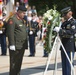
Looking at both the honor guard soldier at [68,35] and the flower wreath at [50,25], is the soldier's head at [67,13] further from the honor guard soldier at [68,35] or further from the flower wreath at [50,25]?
the flower wreath at [50,25]

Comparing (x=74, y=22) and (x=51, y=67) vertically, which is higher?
(x=74, y=22)

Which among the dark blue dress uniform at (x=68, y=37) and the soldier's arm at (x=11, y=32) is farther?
the soldier's arm at (x=11, y=32)

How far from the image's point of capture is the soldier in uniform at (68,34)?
27.8ft

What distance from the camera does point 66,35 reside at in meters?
8.50

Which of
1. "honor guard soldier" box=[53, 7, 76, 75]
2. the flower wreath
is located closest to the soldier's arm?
the flower wreath

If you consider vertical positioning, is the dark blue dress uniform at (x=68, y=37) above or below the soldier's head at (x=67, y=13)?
below

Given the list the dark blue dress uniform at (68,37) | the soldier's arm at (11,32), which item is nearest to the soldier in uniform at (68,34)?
the dark blue dress uniform at (68,37)

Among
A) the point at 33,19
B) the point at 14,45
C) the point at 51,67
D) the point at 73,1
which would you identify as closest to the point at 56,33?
the point at 14,45

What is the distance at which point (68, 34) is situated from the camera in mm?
8477

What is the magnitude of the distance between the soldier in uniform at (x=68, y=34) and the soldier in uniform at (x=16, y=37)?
0.89m

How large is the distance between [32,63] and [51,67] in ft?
4.38

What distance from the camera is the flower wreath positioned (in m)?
8.41

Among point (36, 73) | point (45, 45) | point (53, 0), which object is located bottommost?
point (36, 73)

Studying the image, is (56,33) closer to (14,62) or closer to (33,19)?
(14,62)
